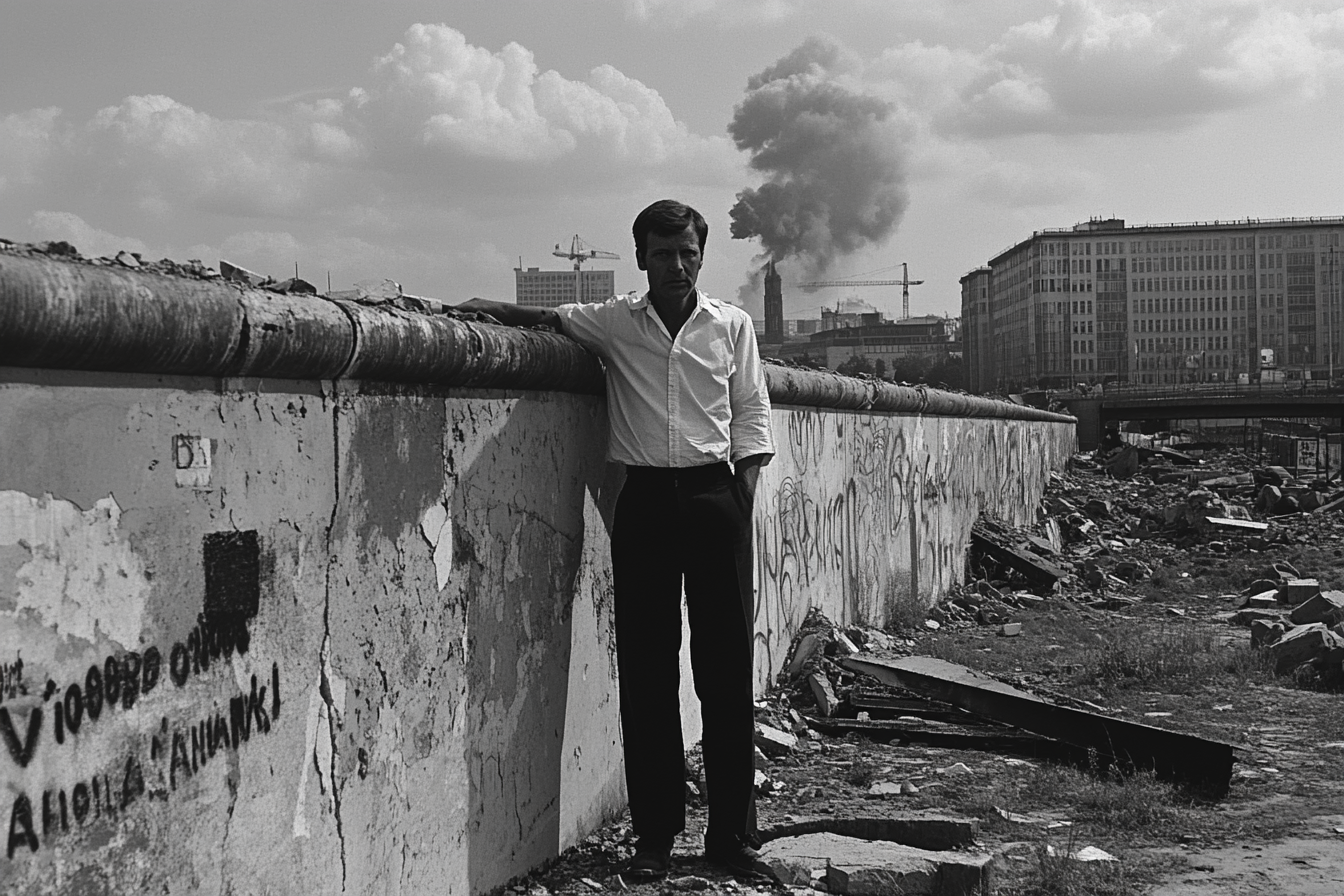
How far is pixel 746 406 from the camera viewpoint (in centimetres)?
432

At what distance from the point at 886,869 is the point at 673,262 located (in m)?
1.95

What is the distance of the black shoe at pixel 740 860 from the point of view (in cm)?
411

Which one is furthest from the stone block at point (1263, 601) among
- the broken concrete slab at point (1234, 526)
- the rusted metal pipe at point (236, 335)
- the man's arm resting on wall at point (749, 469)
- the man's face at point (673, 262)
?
the rusted metal pipe at point (236, 335)

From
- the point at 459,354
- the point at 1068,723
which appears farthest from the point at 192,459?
the point at 1068,723

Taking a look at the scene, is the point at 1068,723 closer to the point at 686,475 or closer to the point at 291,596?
the point at 686,475

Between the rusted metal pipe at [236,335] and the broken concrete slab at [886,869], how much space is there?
5.47 feet

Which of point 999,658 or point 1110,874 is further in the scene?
point 999,658

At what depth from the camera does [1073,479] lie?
1134 inches

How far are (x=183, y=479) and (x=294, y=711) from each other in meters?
0.61

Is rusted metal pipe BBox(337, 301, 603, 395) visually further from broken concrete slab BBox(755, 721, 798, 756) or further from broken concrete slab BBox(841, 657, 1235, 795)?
broken concrete slab BBox(841, 657, 1235, 795)

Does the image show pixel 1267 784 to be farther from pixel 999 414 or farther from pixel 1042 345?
pixel 1042 345

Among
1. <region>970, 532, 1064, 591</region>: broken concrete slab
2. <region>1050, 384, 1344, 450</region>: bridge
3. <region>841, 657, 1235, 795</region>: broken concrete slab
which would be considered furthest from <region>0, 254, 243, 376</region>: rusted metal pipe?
<region>1050, 384, 1344, 450</region>: bridge

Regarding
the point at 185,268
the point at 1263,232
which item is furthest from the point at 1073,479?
the point at 1263,232

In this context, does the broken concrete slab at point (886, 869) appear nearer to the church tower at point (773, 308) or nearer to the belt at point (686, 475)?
the belt at point (686, 475)
